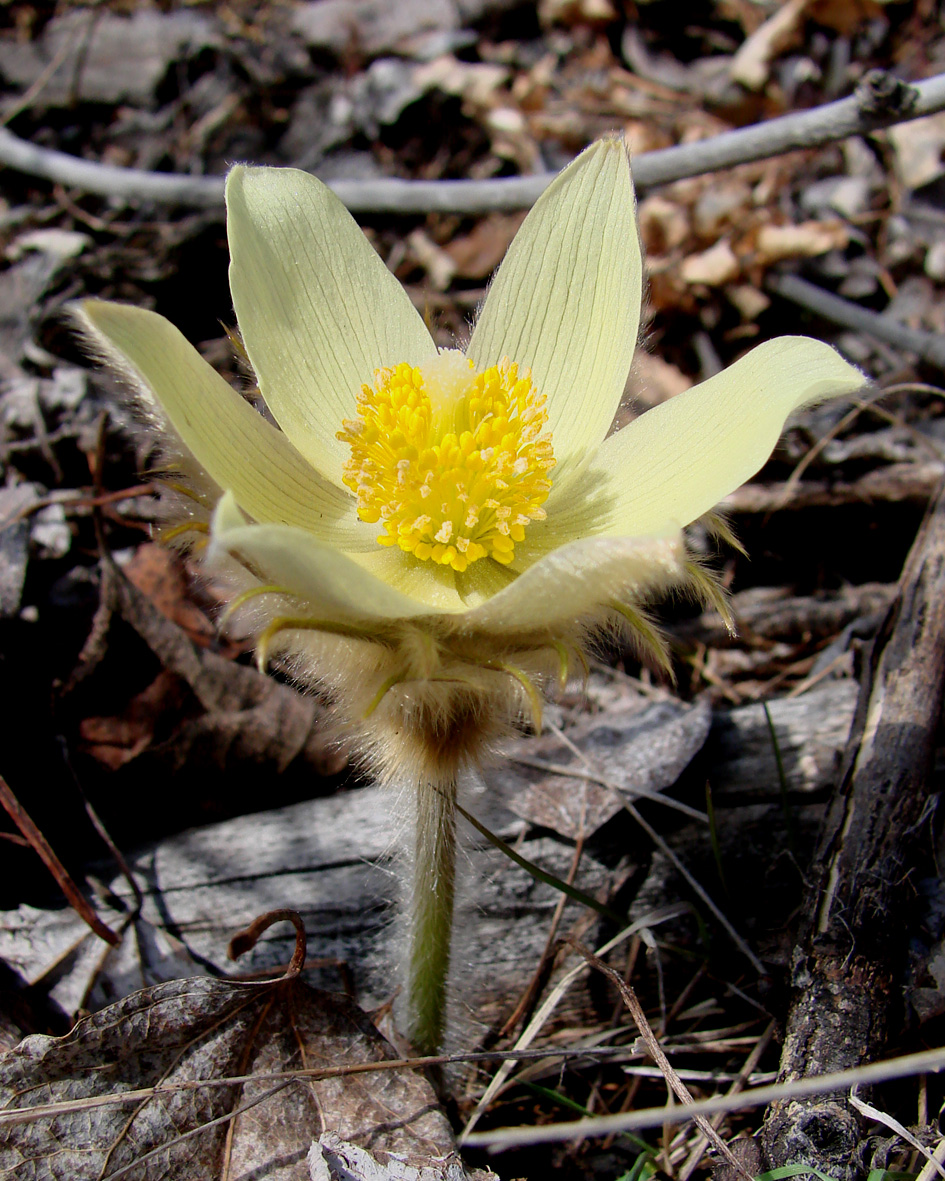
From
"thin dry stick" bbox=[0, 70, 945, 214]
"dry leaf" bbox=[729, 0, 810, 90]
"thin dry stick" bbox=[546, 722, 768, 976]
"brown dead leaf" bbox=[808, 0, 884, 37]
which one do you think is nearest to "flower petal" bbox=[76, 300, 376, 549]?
"thin dry stick" bbox=[546, 722, 768, 976]

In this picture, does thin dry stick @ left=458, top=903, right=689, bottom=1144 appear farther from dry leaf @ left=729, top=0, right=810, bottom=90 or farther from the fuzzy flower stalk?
dry leaf @ left=729, top=0, right=810, bottom=90

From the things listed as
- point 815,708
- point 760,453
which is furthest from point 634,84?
point 760,453

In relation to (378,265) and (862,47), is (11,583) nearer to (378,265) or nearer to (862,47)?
(378,265)

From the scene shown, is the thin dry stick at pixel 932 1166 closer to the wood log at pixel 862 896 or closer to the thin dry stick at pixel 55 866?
the wood log at pixel 862 896

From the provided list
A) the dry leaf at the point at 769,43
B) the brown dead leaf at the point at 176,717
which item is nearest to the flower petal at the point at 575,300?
the brown dead leaf at the point at 176,717

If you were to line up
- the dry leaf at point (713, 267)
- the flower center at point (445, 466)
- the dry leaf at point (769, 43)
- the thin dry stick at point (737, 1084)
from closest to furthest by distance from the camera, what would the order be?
the thin dry stick at point (737, 1084)
the flower center at point (445, 466)
the dry leaf at point (713, 267)
the dry leaf at point (769, 43)
